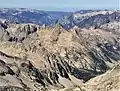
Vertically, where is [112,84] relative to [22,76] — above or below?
above

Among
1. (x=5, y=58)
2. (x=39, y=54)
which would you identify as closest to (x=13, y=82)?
(x=5, y=58)

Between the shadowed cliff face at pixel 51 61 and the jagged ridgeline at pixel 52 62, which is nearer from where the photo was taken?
the jagged ridgeline at pixel 52 62

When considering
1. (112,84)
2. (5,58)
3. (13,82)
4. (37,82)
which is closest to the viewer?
(112,84)

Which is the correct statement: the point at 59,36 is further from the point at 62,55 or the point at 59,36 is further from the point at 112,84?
the point at 112,84

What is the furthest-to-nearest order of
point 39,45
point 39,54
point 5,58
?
point 39,45
point 39,54
point 5,58

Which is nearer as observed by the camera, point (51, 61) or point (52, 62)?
point (52, 62)

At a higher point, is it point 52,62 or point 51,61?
point 51,61

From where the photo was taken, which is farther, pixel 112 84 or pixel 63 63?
pixel 63 63

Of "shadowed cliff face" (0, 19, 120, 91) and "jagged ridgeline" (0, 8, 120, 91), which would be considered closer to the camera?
"jagged ridgeline" (0, 8, 120, 91)
